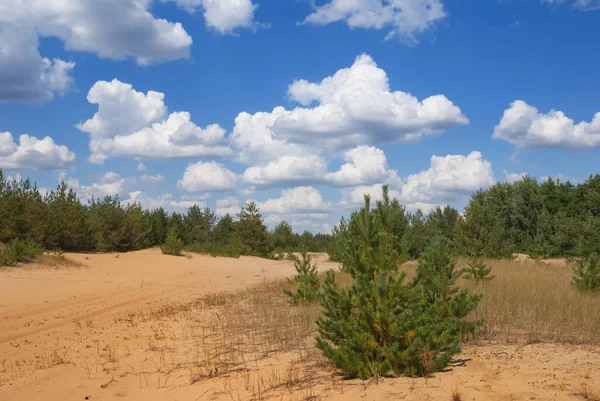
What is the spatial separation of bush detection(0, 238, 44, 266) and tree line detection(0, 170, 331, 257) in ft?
8.57

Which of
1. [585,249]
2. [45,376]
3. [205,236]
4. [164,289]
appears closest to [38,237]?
[164,289]

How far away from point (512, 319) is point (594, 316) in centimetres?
144

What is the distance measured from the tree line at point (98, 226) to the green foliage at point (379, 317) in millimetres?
9230

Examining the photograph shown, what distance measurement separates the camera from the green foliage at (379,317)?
6.21 metres

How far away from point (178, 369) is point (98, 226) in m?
24.6

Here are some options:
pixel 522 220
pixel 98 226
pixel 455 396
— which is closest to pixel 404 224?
pixel 455 396

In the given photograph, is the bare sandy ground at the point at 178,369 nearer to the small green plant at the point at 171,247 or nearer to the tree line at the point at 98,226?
the tree line at the point at 98,226

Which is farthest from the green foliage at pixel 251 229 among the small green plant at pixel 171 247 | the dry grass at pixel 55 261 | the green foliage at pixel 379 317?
the green foliage at pixel 379 317

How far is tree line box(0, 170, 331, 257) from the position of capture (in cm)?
2367

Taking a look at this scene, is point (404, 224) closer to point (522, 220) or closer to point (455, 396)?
point (455, 396)

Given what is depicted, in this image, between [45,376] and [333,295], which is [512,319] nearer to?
[333,295]

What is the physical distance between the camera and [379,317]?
6.18 m

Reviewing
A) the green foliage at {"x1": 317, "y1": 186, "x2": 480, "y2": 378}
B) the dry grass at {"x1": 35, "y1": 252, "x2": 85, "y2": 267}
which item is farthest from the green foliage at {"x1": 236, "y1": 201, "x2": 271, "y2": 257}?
the green foliage at {"x1": 317, "y1": 186, "x2": 480, "y2": 378}

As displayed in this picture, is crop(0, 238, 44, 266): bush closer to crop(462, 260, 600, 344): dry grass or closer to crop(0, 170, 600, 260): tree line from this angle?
crop(0, 170, 600, 260): tree line
